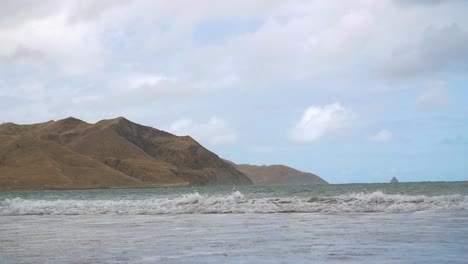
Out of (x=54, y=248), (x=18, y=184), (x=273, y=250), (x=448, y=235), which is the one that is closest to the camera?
(x=273, y=250)

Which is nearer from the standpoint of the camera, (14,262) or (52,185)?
(14,262)

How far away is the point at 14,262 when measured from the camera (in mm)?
12805

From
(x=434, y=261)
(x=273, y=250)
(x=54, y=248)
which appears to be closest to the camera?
(x=434, y=261)

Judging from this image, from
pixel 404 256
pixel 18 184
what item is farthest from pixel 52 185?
pixel 404 256

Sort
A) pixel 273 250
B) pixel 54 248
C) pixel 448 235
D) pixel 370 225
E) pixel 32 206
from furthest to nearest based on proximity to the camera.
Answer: pixel 32 206
pixel 370 225
pixel 448 235
pixel 54 248
pixel 273 250

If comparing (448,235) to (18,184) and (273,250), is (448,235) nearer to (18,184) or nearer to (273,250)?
(273,250)

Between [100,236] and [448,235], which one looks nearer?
[448,235]

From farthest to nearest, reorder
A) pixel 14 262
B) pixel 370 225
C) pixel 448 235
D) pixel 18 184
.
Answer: pixel 18 184 < pixel 370 225 < pixel 448 235 < pixel 14 262

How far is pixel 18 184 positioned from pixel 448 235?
439 ft

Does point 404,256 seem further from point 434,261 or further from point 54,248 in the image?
point 54,248

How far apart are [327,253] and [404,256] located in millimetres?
1639

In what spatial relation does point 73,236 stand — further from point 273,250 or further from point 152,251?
point 273,250

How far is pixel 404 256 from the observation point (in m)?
12.5

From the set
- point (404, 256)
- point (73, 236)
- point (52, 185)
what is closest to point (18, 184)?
point (52, 185)
